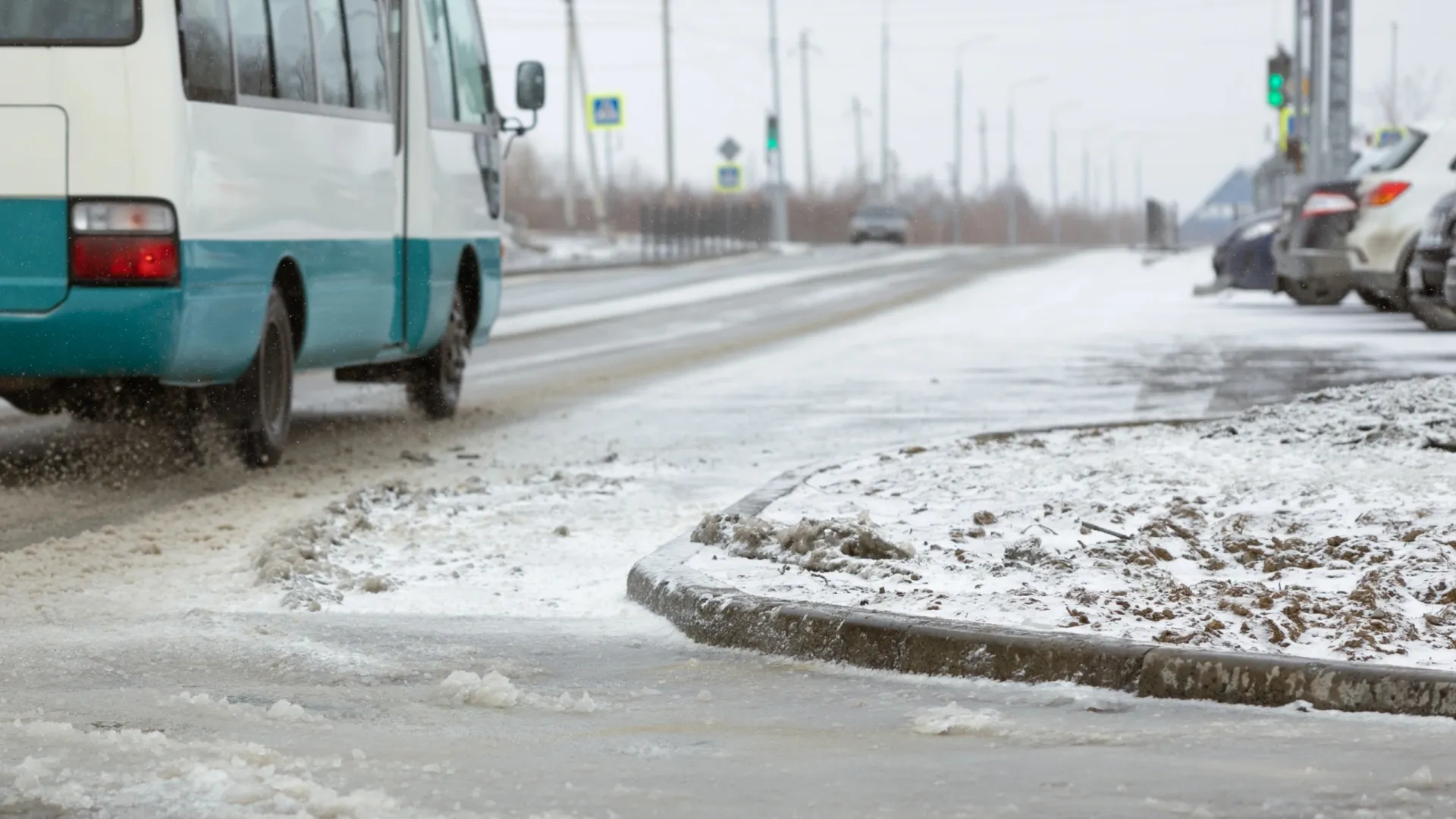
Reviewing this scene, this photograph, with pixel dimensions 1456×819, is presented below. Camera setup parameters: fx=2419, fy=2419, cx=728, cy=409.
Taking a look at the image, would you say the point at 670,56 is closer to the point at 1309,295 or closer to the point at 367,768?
the point at 1309,295

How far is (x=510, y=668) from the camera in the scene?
5.76m

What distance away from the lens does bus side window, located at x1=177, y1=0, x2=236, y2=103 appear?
897cm

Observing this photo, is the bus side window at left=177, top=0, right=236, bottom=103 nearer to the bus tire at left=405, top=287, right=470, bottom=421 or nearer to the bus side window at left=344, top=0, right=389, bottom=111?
the bus side window at left=344, top=0, right=389, bottom=111

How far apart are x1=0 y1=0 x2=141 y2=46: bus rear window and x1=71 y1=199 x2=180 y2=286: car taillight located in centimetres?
61

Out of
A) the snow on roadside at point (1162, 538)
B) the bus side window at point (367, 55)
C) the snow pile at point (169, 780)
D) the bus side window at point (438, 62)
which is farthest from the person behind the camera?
the bus side window at point (438, 62)

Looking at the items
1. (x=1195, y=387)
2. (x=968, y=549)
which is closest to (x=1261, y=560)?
(x=968, y=549)

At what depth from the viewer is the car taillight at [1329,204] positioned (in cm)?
2036

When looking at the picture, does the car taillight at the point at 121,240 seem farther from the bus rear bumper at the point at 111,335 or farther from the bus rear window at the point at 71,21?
the bus rear window at the point at 71,21

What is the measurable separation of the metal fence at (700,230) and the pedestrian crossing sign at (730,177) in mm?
752

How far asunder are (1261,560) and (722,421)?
597 centimetres

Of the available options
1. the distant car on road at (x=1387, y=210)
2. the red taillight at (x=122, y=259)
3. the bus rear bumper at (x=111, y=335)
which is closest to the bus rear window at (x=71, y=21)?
the red taillight at (x=122, y=259)

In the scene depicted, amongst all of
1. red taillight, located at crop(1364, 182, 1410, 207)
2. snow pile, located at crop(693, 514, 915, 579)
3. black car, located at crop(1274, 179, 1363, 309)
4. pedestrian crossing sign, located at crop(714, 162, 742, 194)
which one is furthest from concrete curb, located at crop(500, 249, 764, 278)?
snow pile, located at crop(693, 514, 915, 579)

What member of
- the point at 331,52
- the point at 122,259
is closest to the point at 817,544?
the point at 122,259

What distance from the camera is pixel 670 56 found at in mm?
68875
